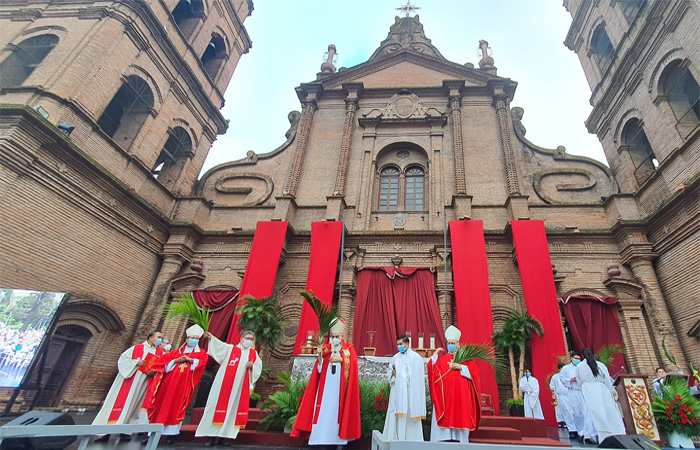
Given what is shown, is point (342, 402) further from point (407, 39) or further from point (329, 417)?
point (407, 39)

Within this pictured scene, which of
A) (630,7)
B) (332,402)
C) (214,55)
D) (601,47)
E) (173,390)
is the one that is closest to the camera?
(332,402)

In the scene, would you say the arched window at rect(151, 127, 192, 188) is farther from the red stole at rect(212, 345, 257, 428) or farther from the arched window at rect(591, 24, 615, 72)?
the arched window at rect(591, 24, 615, 72)

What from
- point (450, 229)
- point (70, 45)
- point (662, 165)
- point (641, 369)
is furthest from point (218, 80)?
point (641, 369)

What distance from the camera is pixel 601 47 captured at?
16.0m

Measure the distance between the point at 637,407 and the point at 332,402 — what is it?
228 inches

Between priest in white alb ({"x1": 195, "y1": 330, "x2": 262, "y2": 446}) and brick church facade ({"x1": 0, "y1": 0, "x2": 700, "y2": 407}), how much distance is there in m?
4.71

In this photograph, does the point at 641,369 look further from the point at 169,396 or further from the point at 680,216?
the point at 169,396

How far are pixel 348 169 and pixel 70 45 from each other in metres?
9.73

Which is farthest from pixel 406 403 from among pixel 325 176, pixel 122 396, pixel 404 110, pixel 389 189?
pixel 404 110

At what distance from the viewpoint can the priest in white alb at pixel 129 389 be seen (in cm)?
621

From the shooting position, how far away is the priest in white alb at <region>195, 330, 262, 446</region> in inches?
232

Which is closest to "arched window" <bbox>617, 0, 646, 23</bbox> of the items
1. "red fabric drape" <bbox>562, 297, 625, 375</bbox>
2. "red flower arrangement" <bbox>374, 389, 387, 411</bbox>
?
"red fabric drape" <bbox>562, 297, 625, 375</bbox>

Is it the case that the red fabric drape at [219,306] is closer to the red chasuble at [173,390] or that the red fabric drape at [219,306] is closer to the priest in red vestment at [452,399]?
the red chasuble at [173,390]

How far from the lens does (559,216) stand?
1240cm
